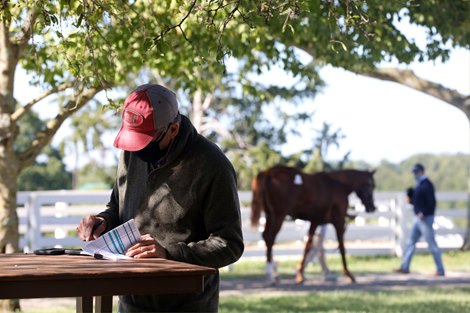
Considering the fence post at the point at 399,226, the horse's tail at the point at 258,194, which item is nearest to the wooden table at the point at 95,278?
the horse's tail at the point at 258,194

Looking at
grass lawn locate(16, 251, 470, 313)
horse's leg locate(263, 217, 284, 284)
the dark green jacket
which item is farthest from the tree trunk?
the dark green jacket

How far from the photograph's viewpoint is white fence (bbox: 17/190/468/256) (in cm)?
2100

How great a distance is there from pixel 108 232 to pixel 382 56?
12.7m

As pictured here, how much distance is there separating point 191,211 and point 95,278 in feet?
2.78

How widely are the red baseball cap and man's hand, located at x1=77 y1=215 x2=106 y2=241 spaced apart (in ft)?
1.58

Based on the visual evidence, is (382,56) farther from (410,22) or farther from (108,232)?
(108,232)

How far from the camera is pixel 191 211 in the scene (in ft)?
16.5

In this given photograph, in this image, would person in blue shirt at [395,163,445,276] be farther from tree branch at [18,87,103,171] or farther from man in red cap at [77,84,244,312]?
man in red cap at [77,84,244,312]

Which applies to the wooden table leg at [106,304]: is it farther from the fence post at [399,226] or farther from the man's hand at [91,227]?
the fence post at [399,226]

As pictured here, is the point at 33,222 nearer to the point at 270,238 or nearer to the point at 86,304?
the point at 270,238

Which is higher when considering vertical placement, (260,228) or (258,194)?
(258,194)

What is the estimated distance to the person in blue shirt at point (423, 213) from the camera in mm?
19531

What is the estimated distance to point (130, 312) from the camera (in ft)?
16.8

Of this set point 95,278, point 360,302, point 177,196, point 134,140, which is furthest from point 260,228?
point 95,278
